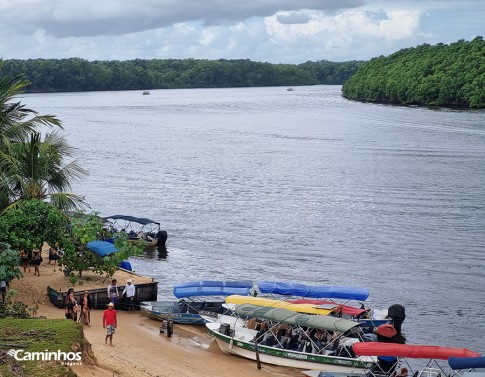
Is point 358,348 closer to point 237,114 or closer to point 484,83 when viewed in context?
point 484,83

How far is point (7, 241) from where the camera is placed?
3575cm

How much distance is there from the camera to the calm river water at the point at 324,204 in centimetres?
4819

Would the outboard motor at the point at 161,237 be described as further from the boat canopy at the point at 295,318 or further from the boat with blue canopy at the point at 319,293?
the boat canopy at the point at 295,318

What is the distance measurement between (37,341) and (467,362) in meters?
15.3

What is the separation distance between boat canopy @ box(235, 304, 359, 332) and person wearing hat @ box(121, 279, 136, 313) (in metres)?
6.49

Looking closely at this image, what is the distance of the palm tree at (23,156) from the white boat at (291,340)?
10.4 m

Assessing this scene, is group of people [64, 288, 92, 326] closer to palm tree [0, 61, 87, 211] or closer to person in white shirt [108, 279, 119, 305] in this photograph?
person in white shirt [108, 279, 119, 305]

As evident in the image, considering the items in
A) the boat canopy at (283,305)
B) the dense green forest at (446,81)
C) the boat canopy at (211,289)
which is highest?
the dense green forest at (446,81)

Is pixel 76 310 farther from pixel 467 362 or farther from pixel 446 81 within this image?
pixel 446 81

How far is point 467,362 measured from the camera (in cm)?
2836

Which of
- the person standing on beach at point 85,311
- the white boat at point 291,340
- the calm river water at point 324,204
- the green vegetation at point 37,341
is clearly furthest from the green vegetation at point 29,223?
the green vegetation at point 37,341

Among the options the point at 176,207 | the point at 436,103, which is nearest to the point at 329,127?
the point at 436,103

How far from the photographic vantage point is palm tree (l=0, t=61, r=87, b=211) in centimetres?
3588

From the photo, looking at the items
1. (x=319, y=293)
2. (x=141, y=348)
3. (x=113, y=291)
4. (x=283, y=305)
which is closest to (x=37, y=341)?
(x=141, y=348)
